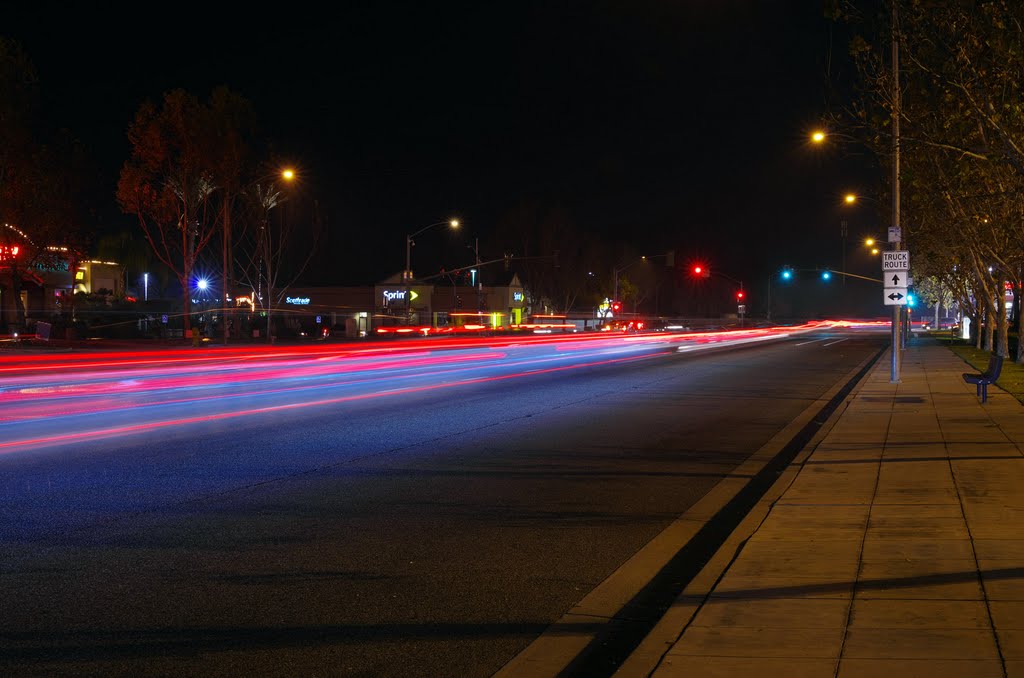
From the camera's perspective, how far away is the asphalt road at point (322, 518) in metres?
5.77

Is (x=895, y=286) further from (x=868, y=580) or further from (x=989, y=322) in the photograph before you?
(x=989, y=322)

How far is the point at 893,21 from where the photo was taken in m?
17.2

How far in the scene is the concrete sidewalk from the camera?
200 inches

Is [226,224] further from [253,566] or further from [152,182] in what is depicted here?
[253,566]

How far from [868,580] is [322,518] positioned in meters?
4.75

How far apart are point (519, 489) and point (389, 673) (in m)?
5.50

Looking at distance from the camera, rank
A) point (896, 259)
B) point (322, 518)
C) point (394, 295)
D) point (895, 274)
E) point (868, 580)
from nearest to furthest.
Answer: point (868, 580) < point (322, 518) < point (896, 259) < point (895, 274) < point (394, 295)

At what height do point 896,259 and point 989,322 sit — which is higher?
point 896,259

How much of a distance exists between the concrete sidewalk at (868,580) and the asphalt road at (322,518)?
0.98 metres

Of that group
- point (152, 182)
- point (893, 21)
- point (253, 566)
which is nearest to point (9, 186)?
point (152, 182)

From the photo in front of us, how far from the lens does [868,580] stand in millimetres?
6645

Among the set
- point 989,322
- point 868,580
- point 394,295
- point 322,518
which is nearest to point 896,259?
point 322,518

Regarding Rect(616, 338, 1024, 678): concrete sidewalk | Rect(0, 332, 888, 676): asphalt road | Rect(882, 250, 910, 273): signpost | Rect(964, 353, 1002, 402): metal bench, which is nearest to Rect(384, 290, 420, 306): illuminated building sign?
Rect(882, 250, 910, 273): signpost

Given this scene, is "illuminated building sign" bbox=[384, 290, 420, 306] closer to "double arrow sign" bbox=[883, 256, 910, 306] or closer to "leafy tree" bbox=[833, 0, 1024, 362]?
"leafy tree" bbox=[833, 0, 1024, 362]
